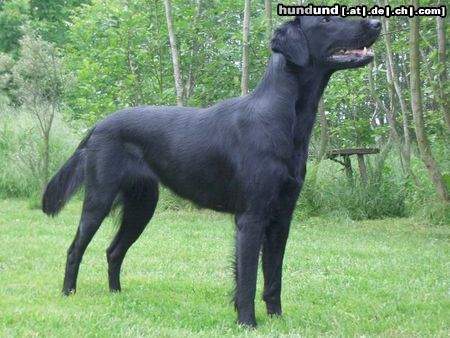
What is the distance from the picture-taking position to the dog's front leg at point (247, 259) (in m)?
3.80

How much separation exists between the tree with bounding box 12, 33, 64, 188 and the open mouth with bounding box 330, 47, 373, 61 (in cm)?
807

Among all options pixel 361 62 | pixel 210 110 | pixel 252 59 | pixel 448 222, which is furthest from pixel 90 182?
pixel 252 59

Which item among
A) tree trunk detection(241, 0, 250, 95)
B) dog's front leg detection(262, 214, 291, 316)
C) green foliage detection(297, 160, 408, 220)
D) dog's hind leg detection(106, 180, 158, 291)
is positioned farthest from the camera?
green foliage detection(297, 160, 408, 220)

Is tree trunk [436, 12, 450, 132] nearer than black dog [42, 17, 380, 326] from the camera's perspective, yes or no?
No

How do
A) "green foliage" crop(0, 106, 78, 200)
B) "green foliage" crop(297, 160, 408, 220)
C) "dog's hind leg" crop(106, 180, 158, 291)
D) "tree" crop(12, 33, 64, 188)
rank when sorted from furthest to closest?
"green foliage" crop(0, 106, 78, 200)
"tree" crop(12, 33, 64, 188)
"green foliage" crop(297, 160, 408, 220)
"dog's hind leg" crop(106, 180, 158, 291)

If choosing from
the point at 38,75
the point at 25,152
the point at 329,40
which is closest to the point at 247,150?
the point at 329,40

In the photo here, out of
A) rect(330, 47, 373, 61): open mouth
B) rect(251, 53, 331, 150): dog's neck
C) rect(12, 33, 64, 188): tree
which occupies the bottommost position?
rect(251, 53, 331, 150): dog's neck

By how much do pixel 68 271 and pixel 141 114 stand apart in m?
1.24

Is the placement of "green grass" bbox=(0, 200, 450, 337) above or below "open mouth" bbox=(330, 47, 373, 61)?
below

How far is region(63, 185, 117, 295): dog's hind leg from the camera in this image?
4.57 meters

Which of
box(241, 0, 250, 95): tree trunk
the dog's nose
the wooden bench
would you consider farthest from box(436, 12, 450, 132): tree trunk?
the dog's nose

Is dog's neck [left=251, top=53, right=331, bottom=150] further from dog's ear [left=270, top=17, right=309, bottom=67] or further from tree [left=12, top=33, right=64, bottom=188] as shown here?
tree [left=12, top=33, right=64, bottom=188]

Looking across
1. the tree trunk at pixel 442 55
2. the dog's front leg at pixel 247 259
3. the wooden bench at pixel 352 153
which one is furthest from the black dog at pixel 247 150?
the wooden bench at pixel 352 153

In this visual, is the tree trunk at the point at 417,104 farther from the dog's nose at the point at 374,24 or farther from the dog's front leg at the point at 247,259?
the dog's front leg at the point at 247,259
